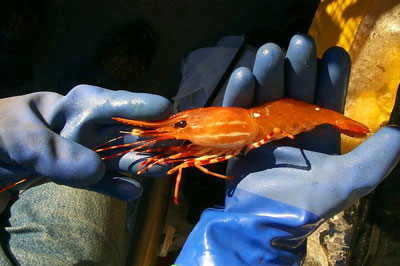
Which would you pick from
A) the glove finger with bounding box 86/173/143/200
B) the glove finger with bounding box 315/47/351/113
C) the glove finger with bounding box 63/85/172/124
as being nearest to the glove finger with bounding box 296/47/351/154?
the glove finger with bounding box 315/47/351/113

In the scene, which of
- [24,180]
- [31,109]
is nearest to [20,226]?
[24,180]

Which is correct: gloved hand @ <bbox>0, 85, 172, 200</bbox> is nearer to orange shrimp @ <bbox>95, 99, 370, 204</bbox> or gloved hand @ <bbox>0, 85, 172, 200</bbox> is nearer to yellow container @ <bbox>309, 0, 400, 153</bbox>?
orange shrimp @ <bbox>95, 99, 370, 204</bbox>

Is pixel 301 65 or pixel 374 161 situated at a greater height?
pixel 301 65

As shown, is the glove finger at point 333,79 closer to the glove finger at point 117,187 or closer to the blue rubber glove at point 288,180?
the blue rubber glove at point 288,180

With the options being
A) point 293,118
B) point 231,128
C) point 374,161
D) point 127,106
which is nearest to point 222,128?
point 231,128

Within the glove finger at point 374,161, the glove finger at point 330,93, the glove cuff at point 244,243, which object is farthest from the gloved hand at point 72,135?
the glove finger at point 374,161

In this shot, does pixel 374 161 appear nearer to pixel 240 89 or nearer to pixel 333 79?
pixel 333 79
